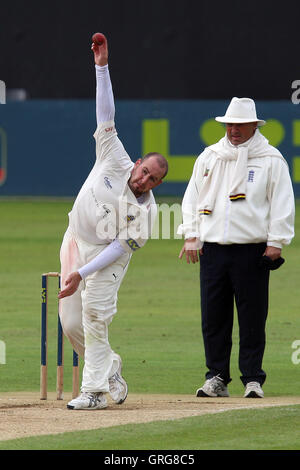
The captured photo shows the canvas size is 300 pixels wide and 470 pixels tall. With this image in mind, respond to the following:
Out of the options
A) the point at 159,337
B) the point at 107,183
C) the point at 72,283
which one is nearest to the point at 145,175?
the point at 107,183

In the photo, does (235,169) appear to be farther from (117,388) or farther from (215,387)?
(117,388)

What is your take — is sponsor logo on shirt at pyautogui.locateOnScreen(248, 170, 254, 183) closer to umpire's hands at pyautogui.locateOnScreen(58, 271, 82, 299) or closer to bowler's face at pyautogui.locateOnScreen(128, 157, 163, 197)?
bowler's face at pyautogui.locateOnScreen(128, 157, 163, 197)

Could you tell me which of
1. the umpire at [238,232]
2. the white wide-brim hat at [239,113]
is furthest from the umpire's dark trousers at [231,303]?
the white wide-brim hat at [239,113]

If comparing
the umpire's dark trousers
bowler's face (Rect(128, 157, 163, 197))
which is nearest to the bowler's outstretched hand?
bowler's face (Rect(128, 157, 163, 197))

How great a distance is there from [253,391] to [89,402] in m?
1.57

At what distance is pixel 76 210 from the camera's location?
27.8 ft

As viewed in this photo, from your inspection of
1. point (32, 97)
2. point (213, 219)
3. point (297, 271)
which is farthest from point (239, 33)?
point (213, 219)

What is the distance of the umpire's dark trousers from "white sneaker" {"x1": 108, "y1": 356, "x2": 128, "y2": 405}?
3.34ft

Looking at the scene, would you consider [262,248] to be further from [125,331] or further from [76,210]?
[125,331]

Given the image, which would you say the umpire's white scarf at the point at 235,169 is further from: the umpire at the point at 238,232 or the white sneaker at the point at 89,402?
the white sneaker at the point at 89,402

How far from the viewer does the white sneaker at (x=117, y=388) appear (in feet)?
28.6

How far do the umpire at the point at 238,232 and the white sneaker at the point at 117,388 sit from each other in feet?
3.19

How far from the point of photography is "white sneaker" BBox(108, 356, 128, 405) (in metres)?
8.72

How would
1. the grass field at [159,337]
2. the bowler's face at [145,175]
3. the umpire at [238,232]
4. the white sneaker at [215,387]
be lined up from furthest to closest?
the white sneaker at [215,387]
the umpire at [238,232]
the bowler's face at [145,175]
the grass field at [159,337]
